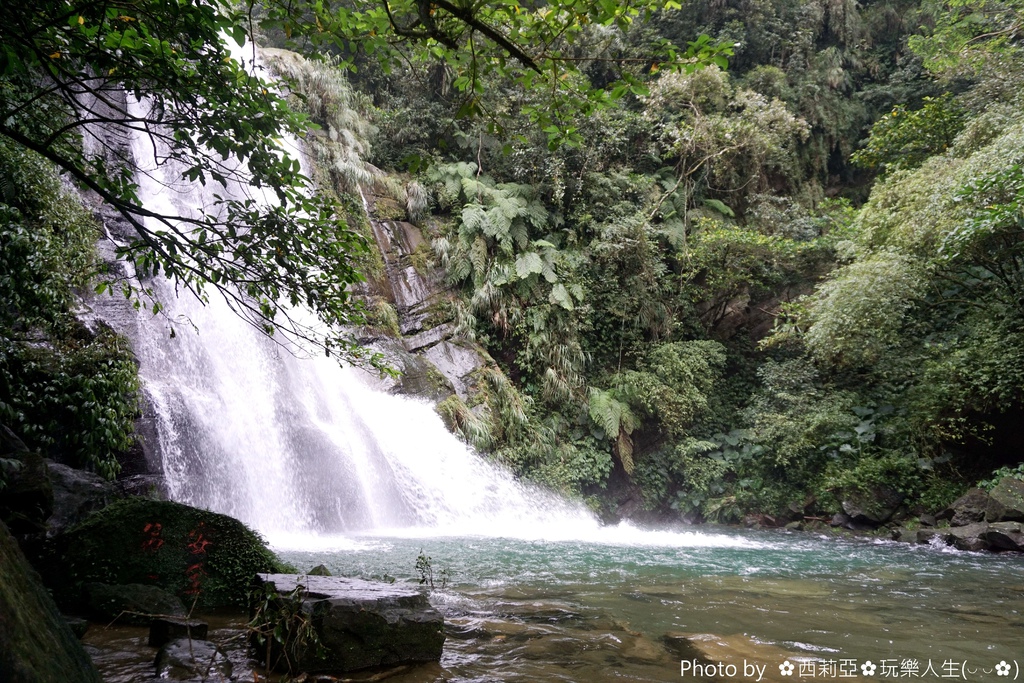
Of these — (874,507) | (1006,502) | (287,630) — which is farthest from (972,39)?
(287,630)

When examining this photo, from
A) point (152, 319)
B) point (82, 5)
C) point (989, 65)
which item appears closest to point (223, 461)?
point (152, 319)

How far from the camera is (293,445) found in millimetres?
10203

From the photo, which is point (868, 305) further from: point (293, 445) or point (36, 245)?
point (36, 245)

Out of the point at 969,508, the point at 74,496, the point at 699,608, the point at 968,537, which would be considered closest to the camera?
the point at 74,496

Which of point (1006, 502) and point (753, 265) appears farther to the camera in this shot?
point (753, 265)

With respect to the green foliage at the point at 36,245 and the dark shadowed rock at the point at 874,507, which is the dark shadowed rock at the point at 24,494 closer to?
the green foliage at the point at 36,245

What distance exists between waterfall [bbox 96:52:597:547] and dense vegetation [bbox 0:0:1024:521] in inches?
39.0

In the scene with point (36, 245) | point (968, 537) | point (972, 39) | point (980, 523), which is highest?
point (972, 39)

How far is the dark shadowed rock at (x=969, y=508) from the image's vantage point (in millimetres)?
10172

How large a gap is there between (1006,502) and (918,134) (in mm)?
10118

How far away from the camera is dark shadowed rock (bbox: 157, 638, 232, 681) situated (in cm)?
297

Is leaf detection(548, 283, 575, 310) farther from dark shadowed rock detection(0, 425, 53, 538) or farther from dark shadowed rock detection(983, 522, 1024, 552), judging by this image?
dark shadowed rock detection(0, 425, 53, 538)

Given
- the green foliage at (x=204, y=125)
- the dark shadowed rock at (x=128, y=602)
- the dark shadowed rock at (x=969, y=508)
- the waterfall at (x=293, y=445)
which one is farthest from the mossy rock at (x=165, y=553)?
the dark shadowed rock at (x=969, y=508)

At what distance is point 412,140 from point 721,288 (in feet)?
32.7
